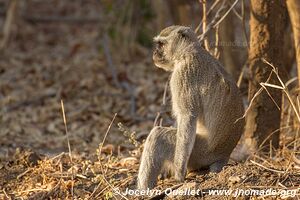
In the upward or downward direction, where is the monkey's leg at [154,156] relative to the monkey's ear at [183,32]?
downward

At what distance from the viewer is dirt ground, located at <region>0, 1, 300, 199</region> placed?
5551 mm

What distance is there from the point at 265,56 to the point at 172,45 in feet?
3.52

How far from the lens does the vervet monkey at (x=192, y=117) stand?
558 cm

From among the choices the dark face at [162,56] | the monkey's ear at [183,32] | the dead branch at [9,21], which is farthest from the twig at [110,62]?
the monkey's ear at [183,32]

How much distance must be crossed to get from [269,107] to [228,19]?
2.20 metres

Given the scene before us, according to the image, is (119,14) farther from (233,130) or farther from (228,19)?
(233,130)

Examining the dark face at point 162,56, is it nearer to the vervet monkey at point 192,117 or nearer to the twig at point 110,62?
the vervet monkey at point 192,117

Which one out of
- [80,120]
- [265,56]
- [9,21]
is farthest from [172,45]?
[9,21]

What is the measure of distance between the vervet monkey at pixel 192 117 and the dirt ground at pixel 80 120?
0.17m

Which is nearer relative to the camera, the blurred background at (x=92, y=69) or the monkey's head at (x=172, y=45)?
the monkey's head at (x=172, y=45)

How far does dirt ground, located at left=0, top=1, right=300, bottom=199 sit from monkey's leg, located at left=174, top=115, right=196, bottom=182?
11 cm

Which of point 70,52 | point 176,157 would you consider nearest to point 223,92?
point 176,157

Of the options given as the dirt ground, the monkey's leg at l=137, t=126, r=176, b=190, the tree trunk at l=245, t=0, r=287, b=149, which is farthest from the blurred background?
the monkey's leg at l=137, t=126, r=176, b=190

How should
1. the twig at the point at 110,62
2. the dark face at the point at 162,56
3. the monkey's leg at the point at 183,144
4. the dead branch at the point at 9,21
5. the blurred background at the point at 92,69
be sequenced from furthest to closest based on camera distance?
the dead branch at the point at 9,21, the twig at the point at 110,62, the blurred background at the point at 92,69, the dark face at the point at 162,56, the monkey's leg at the point at 183,144
